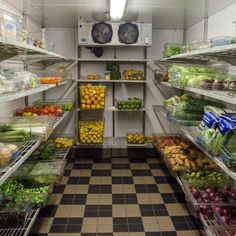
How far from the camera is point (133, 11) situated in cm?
435

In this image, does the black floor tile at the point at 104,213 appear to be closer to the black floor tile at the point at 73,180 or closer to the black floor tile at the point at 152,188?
the black floor tile at the point at 152,188

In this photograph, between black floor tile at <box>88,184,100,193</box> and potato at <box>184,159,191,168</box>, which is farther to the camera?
black floor tile at <box>88,184,100,193</box>

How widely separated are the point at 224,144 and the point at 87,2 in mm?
2637

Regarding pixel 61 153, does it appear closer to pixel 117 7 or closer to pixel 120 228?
pixel 120 228

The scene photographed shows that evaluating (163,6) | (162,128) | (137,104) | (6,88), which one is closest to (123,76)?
(137,104)

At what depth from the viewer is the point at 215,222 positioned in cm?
235

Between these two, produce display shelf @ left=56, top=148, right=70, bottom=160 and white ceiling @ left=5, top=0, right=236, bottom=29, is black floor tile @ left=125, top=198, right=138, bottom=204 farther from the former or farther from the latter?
white ceiling @ left=5, top=0, right=236, bottom=29

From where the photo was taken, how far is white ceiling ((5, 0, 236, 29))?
3.71 metres

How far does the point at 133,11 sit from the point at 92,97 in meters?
1.55

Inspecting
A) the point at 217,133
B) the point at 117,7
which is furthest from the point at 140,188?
the point at 117,7

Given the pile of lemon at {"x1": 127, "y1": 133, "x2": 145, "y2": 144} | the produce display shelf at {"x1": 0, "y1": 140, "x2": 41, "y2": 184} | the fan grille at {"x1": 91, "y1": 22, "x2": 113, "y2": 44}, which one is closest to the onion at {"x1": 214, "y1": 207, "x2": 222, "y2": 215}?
the produce display shelf at {"x1": 0, "y1": 140, "x2": 41, "y2": 184}

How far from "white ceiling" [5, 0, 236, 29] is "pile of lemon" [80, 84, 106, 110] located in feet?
3.80

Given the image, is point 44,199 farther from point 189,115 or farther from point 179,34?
point 179,34

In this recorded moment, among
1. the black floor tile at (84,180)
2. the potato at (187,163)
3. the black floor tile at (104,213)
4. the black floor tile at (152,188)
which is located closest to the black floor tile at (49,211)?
the black floor tile at (104,213)
